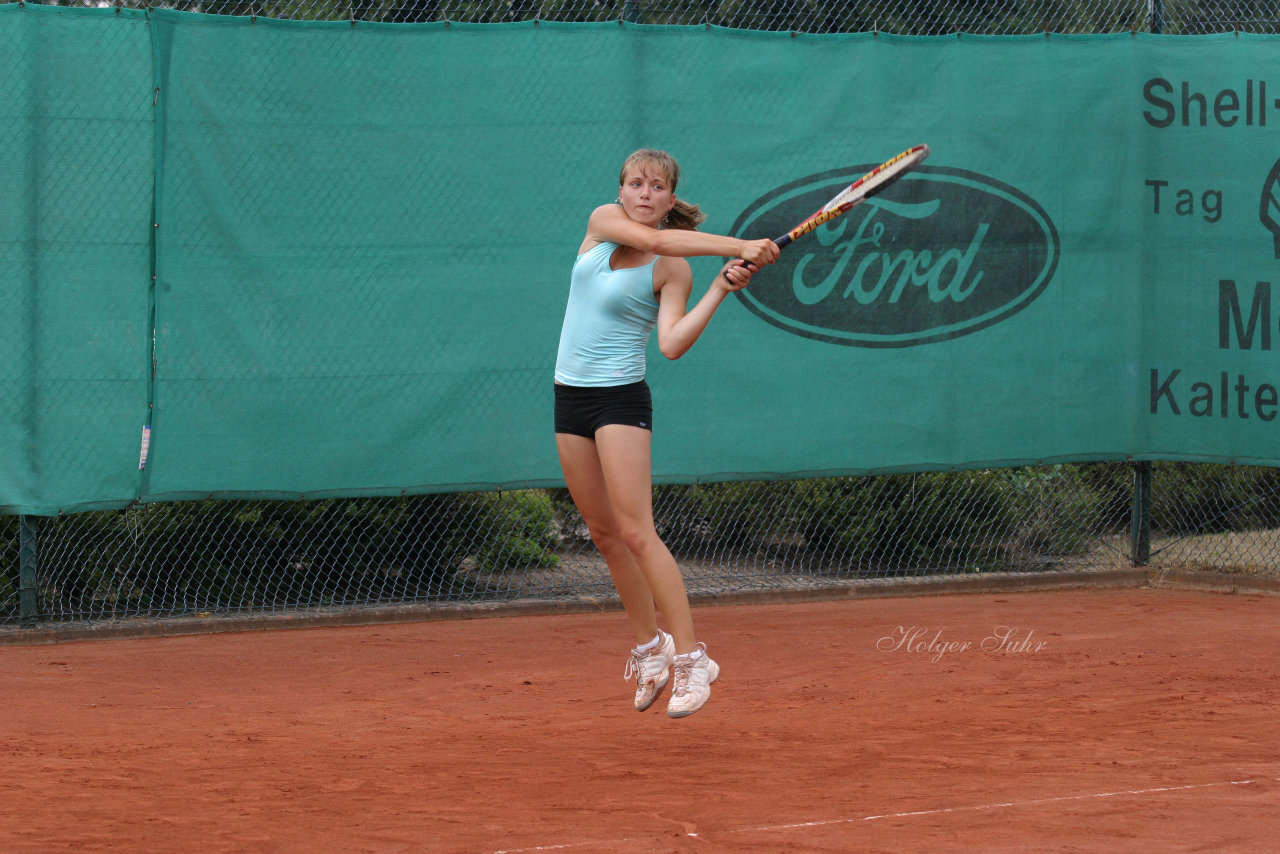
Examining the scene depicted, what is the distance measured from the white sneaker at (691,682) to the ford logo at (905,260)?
10.4 ft

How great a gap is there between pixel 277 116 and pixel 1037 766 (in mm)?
4402

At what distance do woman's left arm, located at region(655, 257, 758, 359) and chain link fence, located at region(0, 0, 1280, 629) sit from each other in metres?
3.06

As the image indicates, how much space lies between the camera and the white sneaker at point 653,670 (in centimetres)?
450

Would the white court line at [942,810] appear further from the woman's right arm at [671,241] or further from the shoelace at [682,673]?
the woman's right arm at [671,241]

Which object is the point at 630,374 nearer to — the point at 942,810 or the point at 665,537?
the point at 942,810

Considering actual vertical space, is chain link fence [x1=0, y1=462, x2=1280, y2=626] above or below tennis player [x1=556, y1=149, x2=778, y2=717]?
below

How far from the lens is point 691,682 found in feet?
14.1

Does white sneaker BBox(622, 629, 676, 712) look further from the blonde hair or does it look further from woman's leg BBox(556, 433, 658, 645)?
the blonde hair

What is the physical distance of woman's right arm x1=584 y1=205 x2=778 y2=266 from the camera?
4023 millimetres

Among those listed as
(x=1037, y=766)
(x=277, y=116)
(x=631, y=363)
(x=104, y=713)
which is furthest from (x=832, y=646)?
(x=277, y=116)

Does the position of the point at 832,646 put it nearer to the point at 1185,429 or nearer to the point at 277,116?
the point at 1185,429

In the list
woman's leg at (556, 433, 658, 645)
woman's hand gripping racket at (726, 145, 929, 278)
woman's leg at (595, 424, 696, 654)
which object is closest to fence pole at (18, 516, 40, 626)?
woman's leg at (556, 433, 658, 645)

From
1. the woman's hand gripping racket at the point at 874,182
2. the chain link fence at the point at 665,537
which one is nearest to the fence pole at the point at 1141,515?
the chain link fence at the point at 665,537

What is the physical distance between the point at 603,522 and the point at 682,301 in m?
0.78
